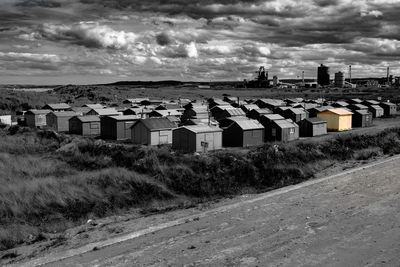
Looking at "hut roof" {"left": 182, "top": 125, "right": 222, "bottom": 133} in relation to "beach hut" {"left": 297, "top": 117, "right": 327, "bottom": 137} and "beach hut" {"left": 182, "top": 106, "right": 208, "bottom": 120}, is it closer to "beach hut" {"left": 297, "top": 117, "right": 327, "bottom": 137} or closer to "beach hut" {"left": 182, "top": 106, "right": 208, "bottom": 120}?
"beach hut" {"left": 297, "top": 117, "right": 327, "bottom": 137}

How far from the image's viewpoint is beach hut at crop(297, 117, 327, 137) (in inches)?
A: 1842

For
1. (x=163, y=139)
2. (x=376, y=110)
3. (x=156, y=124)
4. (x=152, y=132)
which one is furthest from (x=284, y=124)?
(x=376, y=110)

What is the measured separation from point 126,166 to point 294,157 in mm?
11928

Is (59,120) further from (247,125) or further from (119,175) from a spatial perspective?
(119,175)

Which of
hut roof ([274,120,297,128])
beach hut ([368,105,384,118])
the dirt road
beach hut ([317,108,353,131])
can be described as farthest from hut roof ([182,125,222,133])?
beach hut ([368,105,384,118])

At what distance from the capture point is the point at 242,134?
38688 mm

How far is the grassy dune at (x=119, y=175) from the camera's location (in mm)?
18297

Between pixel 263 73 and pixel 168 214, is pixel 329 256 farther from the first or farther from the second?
pixel 263 73

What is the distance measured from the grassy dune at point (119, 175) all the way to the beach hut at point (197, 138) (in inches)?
233

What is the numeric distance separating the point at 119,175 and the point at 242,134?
1785 centimetres

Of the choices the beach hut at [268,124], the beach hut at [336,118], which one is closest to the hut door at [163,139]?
the beach hut at [268,124]

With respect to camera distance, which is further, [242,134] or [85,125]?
[85,125]

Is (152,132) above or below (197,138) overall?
above

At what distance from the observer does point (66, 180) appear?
21969mm
